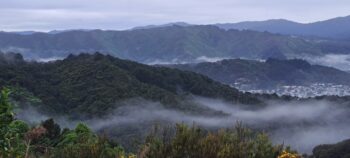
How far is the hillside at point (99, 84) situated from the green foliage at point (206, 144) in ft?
233

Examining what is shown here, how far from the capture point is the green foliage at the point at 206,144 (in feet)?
20.6

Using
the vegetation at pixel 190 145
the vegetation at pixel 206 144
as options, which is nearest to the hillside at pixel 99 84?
the vegetation at pixel 190 145

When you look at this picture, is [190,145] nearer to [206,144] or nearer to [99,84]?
[206,144]

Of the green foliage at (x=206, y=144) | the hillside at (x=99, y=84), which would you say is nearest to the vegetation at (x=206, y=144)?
the green foliage at (x=206, y=144)

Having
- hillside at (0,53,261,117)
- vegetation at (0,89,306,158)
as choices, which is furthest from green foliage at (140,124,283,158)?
hillside at (0,53,261,117)

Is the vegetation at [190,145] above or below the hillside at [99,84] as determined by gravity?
above

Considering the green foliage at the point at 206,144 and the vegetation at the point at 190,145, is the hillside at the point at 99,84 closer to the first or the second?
the vegetation at the point at 190,145

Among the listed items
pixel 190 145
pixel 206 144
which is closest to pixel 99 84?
pixel 190 145

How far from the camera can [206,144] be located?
6285 mm

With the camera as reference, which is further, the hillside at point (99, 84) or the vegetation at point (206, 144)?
the hillside at point (99, 84)

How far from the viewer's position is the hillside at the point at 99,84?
8569 cm

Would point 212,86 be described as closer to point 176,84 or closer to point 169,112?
point 176,84

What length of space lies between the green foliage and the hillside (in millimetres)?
71029

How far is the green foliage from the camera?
6265 millimetres
